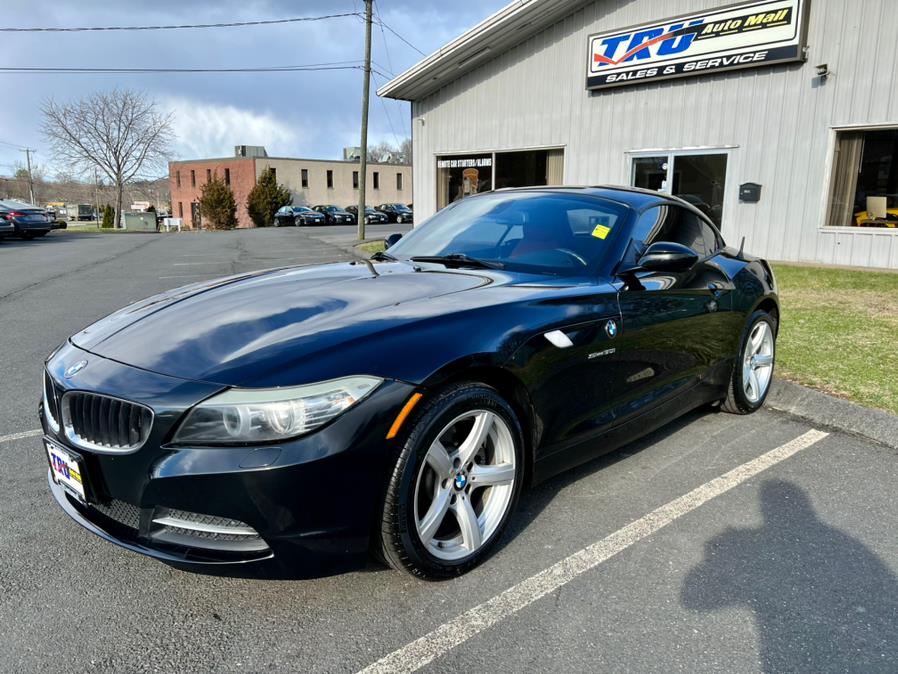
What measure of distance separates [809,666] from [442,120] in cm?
1633

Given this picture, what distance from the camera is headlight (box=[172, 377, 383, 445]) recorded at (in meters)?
2.04

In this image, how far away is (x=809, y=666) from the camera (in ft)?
6.75

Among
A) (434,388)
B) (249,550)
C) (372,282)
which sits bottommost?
(249,550)

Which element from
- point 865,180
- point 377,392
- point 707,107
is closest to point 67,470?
point 377,392

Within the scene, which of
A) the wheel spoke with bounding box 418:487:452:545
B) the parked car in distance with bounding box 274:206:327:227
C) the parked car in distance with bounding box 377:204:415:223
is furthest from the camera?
the parked car in distance with bounding box 377:204:415:223

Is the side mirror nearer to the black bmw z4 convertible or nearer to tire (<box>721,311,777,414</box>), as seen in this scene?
the black bmw z4 convertible

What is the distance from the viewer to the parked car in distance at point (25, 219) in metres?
21.5

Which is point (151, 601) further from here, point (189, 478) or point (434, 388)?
point (434, 388)

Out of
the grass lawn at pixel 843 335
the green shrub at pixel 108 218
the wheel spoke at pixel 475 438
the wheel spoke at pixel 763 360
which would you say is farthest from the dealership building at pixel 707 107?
the green shrub at pixel 108 218

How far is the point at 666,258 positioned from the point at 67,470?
8.92ft

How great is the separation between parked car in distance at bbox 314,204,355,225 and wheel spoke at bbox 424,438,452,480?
46.9 metres

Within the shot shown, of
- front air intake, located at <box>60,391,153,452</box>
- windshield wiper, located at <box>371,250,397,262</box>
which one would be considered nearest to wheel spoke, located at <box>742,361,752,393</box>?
windshield wiper, located at <box>371,250,397,262</box>

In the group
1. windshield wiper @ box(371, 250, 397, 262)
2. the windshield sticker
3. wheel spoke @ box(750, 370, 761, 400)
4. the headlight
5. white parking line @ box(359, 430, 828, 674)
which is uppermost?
the windshield sticker

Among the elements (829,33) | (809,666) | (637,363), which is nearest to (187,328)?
(637,363)
